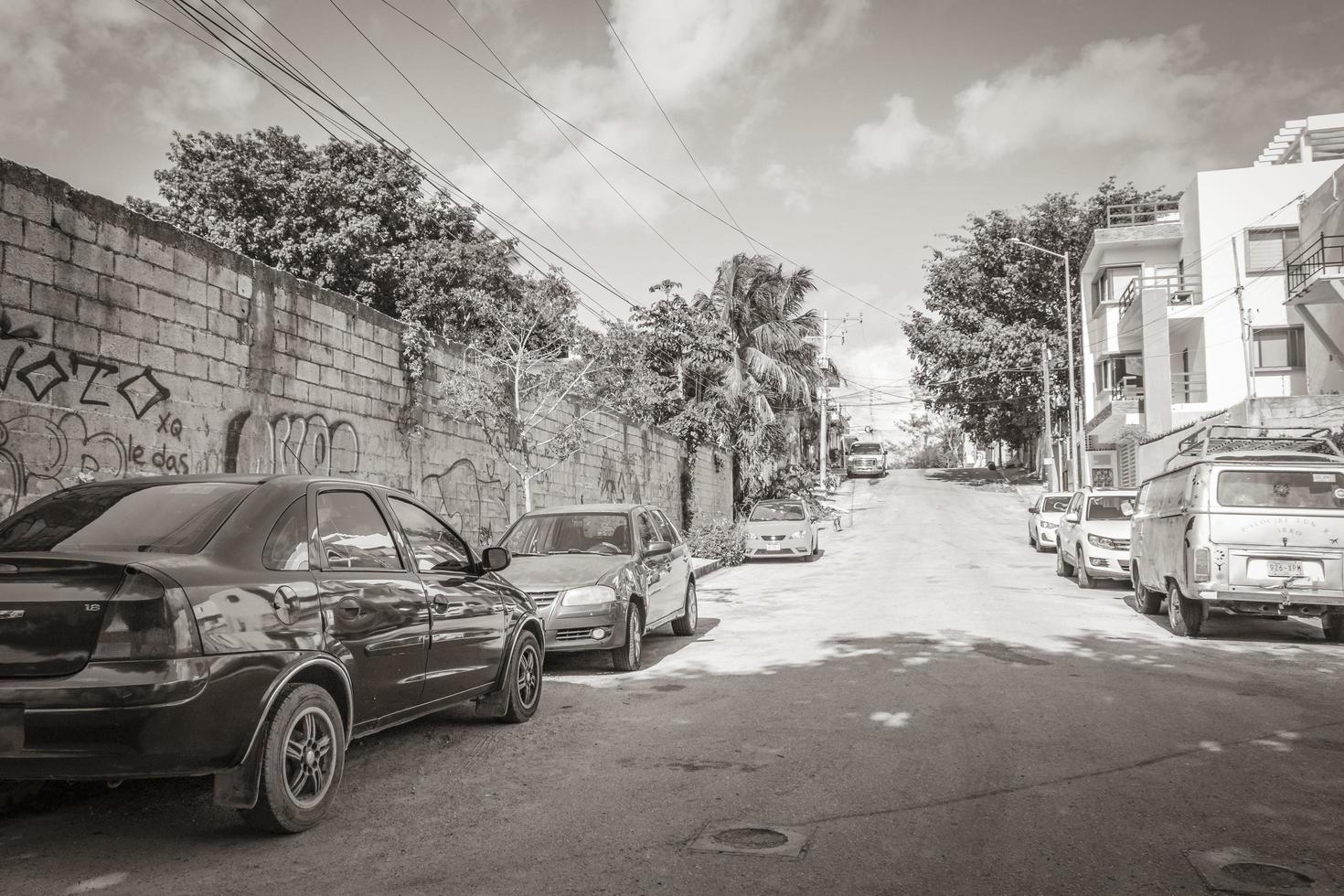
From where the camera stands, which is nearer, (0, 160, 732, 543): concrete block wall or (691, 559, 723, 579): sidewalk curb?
(0, 160, 732, 543): concrete block wall

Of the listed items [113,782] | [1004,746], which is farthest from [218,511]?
[1004,746]

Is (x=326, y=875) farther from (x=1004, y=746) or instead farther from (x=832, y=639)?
(x=832, y=639)

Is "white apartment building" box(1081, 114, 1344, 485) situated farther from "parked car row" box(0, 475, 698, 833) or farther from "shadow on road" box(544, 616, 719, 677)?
"parked car row" box(0, 475, 698, 833)

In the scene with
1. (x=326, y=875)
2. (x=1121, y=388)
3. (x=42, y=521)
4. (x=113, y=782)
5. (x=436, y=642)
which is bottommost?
(x=326, y=875)

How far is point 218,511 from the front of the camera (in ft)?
14.9

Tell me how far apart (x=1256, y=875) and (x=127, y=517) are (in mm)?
4875

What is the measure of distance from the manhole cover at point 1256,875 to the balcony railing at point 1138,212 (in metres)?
42.7

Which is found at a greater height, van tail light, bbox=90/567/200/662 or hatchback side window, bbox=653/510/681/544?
hatchback side window, bbox=653/510/681/544

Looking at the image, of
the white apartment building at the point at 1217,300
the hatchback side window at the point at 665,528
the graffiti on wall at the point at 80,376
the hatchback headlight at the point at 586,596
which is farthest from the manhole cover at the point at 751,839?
the white apartment building at the point at 1217,300

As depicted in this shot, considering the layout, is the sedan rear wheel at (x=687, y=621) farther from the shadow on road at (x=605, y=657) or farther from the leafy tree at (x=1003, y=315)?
the leafy tree at (x=1003, y=315)

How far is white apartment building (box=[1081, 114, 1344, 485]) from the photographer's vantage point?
3122 cm

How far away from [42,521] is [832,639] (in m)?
7.89

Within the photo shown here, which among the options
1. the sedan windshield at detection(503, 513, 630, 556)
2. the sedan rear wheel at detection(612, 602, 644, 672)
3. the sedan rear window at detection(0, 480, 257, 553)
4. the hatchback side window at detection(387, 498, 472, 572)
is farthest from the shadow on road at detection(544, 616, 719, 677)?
the sedan rear window at detection(0, 480, 257, 553)

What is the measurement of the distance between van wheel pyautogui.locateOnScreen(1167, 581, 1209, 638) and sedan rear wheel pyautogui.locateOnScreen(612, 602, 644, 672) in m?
6.04
